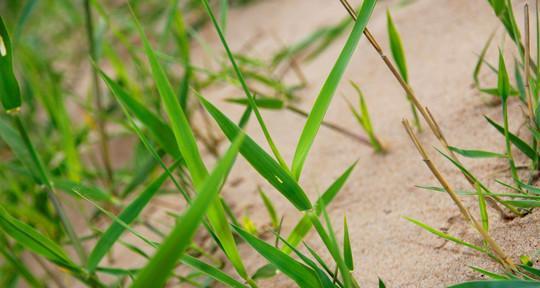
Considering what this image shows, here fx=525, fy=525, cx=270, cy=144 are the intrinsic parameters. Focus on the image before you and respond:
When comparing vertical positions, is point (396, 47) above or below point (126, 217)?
above

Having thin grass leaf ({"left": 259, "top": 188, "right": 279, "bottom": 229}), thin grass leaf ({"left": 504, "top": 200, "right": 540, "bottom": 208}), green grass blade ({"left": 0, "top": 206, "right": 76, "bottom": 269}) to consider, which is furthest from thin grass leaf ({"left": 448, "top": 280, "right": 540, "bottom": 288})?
green grass blade ({"left": 0, "top": 206, "right": 76, "bottom": 269})

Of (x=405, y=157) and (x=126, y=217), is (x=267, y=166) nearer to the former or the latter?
(x=126, y=217)

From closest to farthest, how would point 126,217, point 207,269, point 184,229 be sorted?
point 184,229 < point 207,269 < point 126,217

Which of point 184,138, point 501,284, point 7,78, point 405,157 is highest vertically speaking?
point 7,78

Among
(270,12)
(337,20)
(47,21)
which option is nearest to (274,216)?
(337,20)

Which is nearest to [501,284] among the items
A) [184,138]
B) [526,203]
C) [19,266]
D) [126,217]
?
[526,203]

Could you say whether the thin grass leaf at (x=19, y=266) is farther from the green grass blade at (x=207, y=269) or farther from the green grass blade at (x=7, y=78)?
the green grass blade at (x=207, y=269)

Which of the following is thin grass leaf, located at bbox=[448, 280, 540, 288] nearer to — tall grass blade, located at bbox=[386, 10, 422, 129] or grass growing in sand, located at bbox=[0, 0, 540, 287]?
grass growing in sand, located at bbox=[0, 0, 540, 287]
